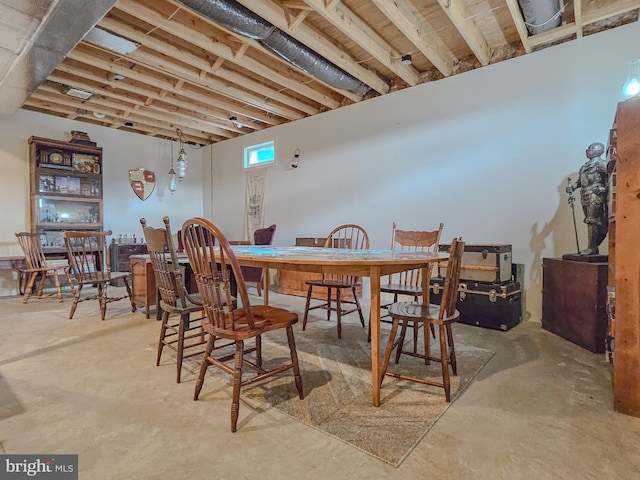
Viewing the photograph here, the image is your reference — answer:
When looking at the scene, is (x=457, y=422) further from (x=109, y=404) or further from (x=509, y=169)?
(x=509, y=169)

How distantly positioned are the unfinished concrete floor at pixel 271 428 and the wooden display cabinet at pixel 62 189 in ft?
10.6

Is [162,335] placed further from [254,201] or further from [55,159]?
[55,159]

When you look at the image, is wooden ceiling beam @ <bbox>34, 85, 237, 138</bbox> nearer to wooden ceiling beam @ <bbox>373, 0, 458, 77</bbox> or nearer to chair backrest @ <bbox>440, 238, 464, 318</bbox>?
wooden ceiling beam @ <bbox>373, 0, 458, 77</bbox>

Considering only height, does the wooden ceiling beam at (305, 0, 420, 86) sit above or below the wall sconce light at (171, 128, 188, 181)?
above

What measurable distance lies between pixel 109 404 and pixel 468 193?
3.63 metres

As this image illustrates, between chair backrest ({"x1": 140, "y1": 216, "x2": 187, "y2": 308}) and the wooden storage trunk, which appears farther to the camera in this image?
the wooden storage trunk

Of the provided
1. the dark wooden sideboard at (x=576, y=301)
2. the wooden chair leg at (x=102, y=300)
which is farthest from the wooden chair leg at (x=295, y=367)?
the wooden chair leg at (x=102, y=300)

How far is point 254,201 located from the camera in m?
6.04

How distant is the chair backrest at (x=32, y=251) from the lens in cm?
433

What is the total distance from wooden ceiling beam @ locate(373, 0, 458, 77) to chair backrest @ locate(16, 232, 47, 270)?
15.9 feet

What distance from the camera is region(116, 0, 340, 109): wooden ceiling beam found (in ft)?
8.96

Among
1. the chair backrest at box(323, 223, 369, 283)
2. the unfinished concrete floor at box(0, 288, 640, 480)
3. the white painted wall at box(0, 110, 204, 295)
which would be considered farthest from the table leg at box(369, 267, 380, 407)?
the white painted wall at box(0, 110, 204, 295)

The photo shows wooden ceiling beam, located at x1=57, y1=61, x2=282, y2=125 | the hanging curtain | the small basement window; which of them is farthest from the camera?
the hanging curtain

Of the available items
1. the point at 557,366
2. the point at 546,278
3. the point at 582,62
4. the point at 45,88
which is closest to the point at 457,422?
the point at 557,366
